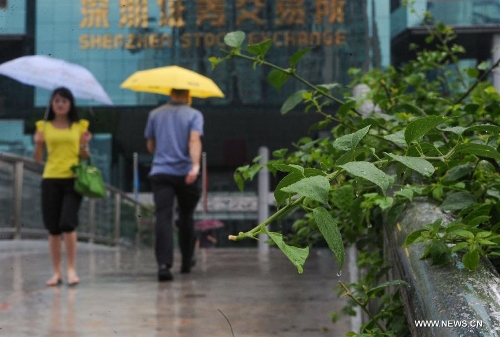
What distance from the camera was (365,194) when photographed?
2.75m

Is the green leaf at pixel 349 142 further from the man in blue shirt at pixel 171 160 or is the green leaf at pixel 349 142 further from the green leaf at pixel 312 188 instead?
the man in blue shirt at pixel 171 160

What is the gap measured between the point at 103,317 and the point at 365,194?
9.11 ft

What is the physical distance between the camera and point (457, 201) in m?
2.24

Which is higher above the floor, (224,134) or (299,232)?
(224,134)

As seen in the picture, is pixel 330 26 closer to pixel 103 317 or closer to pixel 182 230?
pixel 182 230

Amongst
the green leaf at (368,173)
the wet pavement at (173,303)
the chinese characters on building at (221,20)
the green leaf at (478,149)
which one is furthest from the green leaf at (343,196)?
the chinese characters on building at (221,20)

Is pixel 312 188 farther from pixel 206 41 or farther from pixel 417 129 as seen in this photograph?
pixel 206 41

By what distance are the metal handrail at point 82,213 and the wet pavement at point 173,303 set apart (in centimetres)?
368

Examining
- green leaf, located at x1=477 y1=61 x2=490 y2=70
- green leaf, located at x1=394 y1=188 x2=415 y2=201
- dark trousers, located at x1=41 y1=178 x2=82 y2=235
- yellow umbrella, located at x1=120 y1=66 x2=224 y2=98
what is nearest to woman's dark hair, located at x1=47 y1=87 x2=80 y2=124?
dark trousers, located at x1=41 y1=178 x2=82 y2=235

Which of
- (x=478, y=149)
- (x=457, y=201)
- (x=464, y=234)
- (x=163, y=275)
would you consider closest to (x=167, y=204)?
(x=163, y=275)

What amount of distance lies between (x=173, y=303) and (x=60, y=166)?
2008 millimetres

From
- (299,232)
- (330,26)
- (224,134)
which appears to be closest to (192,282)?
(299,232)

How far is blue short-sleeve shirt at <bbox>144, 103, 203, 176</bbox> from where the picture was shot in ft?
→ 26.2

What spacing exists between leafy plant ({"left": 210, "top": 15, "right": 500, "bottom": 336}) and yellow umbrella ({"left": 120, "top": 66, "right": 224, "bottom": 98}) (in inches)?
161
